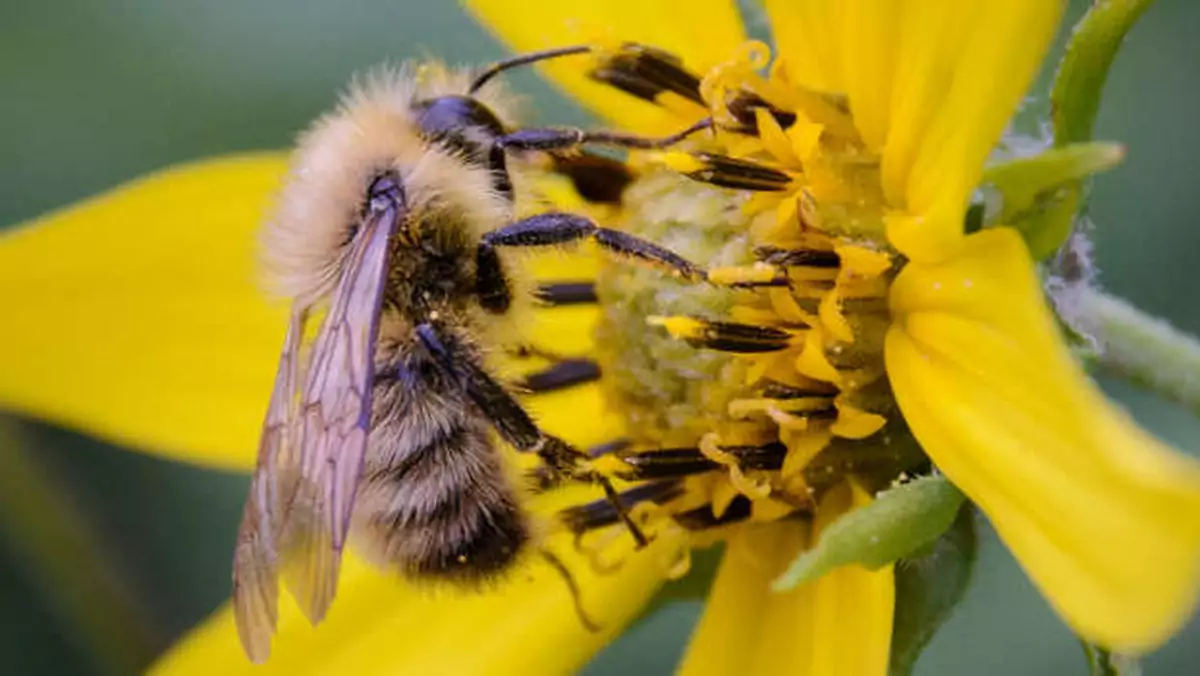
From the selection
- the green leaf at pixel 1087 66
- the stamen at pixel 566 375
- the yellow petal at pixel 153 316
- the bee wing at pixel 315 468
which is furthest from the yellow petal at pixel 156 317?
the green leaf at pixel 1087 66

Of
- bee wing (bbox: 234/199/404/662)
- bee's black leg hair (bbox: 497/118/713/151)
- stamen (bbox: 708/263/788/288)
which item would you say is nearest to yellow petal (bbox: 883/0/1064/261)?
stamen (bbox: 708/263/788/288)

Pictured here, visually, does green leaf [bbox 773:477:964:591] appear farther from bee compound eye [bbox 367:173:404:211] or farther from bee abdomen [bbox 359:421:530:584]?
bee compound eye [bbox 367:173:404:211]

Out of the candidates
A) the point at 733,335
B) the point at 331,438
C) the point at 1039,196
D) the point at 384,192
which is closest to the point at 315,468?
the point at 331,438

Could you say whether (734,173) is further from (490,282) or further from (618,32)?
(618,32)

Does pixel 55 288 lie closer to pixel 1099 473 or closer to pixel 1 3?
pixel 1 3

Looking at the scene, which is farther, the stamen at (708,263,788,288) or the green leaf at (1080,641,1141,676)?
the stamen at (708,263,788,288)

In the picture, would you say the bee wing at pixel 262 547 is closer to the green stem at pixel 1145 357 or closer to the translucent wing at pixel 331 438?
the translucent wing at pixel 331 438

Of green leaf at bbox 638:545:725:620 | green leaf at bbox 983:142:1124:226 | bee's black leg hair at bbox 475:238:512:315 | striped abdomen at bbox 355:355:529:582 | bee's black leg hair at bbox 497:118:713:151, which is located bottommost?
green leaf at bbox 638:545:725:620
